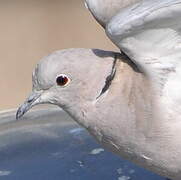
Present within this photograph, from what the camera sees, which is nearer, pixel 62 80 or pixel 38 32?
pixel 62 80

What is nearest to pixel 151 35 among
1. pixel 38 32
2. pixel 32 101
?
pixel 32 101

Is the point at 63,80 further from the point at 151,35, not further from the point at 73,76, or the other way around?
the point at 151,35

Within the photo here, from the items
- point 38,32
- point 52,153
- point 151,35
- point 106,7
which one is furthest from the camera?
point 38,32

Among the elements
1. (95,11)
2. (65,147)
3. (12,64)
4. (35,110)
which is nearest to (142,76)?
(95,11)

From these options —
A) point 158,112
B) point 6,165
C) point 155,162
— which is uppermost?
point 158,112

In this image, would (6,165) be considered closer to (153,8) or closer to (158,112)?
(158,112)

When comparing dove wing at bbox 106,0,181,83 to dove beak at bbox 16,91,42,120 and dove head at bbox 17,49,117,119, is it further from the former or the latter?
dove beak at bbox 16,91,42,120

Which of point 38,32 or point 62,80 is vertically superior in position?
point 62,80
